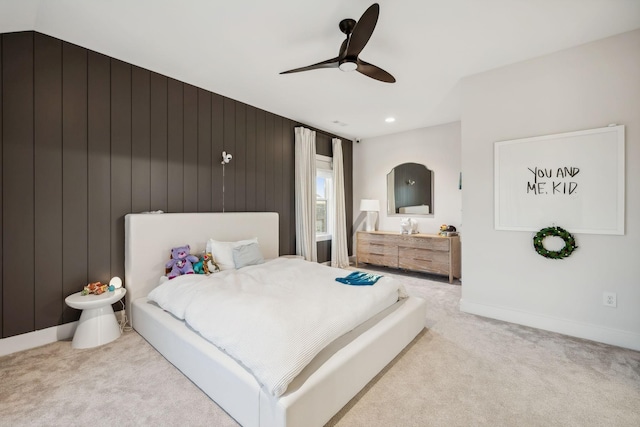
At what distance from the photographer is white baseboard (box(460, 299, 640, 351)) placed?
7.88 ft

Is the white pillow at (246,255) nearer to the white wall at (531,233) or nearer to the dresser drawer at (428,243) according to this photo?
the white wall at (531,233)

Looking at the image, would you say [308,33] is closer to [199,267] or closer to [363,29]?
[363,29]

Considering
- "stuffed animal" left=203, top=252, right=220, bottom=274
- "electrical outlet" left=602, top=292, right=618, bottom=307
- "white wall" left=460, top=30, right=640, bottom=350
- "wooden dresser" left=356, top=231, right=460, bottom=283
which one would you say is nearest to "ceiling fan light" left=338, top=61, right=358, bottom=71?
"white wall" left=460, top=30, right=640, bottom=350

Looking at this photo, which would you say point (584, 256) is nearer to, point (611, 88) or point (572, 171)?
point (572, 171)

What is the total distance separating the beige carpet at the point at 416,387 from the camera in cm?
159

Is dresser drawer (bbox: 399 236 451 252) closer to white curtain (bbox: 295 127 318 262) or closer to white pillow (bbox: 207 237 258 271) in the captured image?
white curtain (bbox: 295 127 318 262)

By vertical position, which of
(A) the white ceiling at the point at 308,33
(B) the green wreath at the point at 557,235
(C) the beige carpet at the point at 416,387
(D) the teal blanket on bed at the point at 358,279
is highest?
(A) the white ceiling at the point at 308,33

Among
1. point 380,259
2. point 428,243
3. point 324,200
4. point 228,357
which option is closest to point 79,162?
point 228,357

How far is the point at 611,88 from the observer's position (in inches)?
97.1

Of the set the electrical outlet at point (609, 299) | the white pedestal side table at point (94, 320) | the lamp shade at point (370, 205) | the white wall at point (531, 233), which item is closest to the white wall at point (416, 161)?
the lamp shade at point (370, 205)

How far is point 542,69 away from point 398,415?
10.8 ft

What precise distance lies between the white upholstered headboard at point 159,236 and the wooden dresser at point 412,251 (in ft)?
8.39

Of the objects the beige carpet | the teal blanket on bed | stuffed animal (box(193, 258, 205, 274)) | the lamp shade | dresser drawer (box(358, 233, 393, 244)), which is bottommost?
the beige carpet

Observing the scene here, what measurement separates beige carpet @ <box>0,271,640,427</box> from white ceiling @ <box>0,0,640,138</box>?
2615mm
